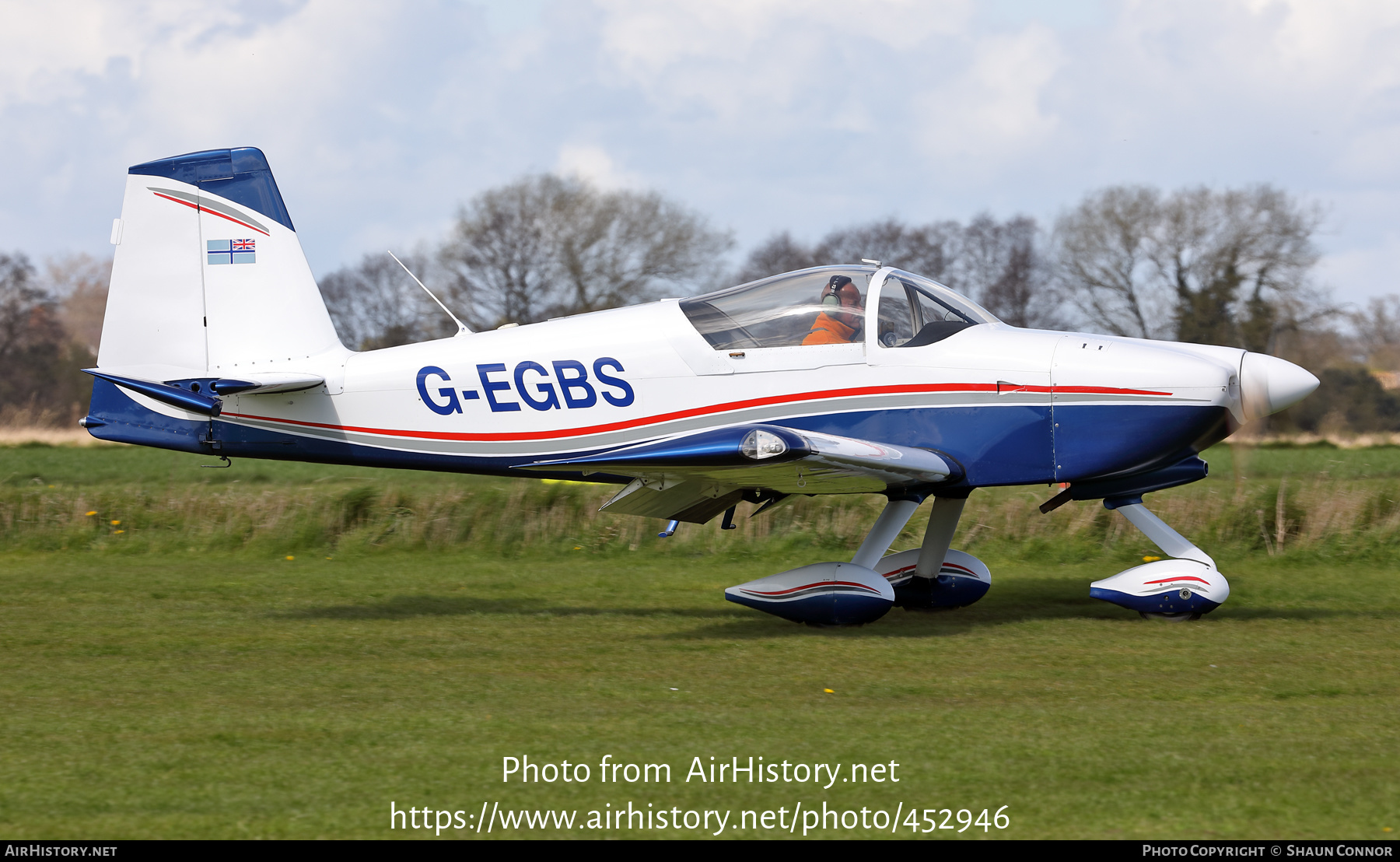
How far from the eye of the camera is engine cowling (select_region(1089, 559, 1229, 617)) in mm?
7512

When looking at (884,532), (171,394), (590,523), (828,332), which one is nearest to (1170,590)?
(884,532)

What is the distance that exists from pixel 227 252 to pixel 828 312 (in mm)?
4374

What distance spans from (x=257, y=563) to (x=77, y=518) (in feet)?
7.16

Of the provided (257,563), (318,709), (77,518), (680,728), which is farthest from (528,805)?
(77,518)

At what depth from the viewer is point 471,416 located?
8.14 meters

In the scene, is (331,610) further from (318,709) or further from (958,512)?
(958,512)

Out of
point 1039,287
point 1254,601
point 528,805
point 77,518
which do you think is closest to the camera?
point 528,805

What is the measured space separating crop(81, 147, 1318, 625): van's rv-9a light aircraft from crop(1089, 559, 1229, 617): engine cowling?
13 millimetres

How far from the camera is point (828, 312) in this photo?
25.2ft

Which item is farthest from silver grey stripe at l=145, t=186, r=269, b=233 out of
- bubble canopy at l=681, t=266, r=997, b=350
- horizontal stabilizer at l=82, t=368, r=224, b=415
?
bubble canopy at l=681, t=266, r=997, b=350

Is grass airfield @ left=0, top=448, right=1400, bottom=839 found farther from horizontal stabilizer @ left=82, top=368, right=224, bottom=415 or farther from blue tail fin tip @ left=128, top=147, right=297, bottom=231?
blue tail fin tip @ left=128, top=147, right=297, bottom=231

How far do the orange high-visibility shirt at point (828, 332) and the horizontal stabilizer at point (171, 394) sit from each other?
13.5 feet

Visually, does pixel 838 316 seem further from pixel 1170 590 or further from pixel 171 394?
pixel 171 394

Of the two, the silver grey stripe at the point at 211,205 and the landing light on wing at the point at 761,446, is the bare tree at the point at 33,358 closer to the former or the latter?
the silver grey stripe at the point at 211,205
